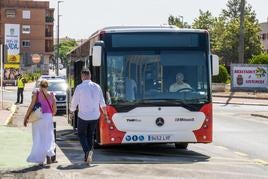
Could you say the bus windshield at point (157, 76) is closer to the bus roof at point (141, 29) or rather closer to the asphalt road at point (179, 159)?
the bus roof at point (141, 29)

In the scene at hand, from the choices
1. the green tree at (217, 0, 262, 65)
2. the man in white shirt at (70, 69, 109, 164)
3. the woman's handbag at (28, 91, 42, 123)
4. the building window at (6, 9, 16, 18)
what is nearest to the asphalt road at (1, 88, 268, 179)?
the man in white shirt at (70, 69, 109, 164)

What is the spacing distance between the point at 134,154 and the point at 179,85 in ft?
5.95

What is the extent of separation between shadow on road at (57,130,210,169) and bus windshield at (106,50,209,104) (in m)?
1.17

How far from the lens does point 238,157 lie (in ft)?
48.6

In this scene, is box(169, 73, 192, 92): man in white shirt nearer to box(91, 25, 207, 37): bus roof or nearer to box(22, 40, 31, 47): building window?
box(91, 25, 207, 37): bus roof

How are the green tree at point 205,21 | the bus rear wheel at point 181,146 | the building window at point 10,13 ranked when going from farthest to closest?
the building window at point 10,13
the green tree at point 205,21
the bus rear wheel at point 181,146

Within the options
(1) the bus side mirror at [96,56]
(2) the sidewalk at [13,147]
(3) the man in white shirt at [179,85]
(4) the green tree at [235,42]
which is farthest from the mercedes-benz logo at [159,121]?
(4) the green tree at [235,42]

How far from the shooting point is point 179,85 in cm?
1470

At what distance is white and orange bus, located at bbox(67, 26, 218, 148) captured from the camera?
47.8 feet

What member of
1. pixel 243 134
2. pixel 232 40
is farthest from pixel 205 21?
pixel 243 134

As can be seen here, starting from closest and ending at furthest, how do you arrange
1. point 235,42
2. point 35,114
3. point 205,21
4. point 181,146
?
1. point 35,114
2. point 181,146
3. point 235,42
4. point 205,21

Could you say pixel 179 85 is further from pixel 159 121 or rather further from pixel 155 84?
pixel 159 121

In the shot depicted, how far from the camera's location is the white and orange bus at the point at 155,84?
574 inches

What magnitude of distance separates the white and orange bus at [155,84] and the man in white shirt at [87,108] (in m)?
1.42
